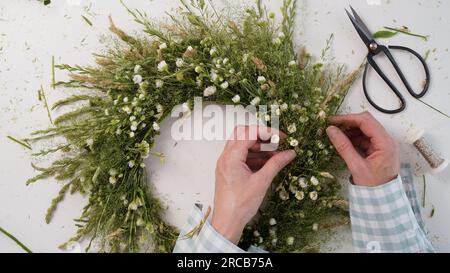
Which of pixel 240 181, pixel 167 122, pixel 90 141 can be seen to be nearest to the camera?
pixel 240 181

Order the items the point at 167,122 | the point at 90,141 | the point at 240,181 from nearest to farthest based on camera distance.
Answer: the point at 240,181 < the point at 90,141 < the point at 167,122

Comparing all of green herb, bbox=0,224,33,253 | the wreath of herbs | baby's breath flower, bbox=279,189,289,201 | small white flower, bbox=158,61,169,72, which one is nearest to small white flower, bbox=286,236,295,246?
the wreath of herbs

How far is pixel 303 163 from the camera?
1316 millimetres

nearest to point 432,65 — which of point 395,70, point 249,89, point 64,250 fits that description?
point 395,70

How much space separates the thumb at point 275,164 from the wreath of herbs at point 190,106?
4 centimetres

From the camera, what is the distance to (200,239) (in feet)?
4.16

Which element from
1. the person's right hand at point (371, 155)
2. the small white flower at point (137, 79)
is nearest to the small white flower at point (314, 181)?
the person's right hand at point (371, 155)

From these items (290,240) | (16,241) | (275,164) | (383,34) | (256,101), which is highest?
(383,34)

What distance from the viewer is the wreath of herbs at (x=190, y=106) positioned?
1293 mm

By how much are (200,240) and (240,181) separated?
0.72 ft

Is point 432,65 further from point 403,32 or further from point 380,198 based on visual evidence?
point 380,198

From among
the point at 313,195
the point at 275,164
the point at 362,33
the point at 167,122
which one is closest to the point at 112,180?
the point at 167,122

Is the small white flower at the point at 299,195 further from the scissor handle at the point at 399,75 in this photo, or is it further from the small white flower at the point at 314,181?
the scissor handle at the point at 399,75

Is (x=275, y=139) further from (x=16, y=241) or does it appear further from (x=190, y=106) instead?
(x=16, y=241)
